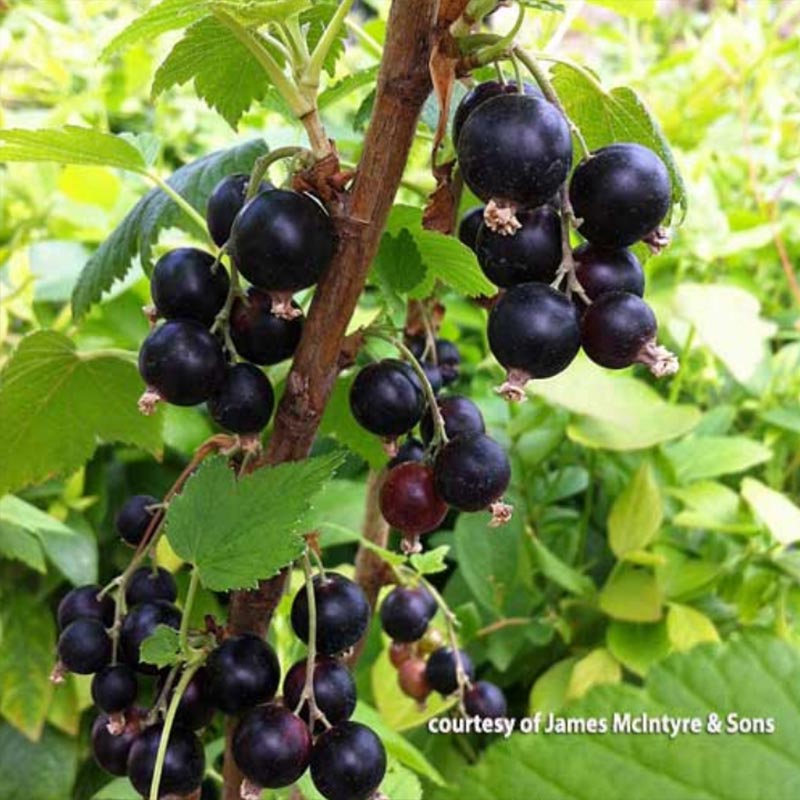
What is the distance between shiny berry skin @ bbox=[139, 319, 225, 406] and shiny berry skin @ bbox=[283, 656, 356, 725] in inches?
6.9

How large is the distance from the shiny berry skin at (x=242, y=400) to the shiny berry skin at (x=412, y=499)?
0.32 ft

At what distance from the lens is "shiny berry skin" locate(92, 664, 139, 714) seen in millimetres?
582

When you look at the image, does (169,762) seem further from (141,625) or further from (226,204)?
(226,204)

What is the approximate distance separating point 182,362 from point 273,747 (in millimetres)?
211

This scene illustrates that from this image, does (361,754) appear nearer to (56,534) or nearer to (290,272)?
(290,272)

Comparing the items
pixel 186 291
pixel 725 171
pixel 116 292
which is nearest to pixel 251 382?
pixel 186 291

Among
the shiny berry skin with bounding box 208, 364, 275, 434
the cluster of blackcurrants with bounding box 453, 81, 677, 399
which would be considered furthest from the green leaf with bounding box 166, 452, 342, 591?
the cluster of blackcurrants with bounding box 453, 81, 677, 399

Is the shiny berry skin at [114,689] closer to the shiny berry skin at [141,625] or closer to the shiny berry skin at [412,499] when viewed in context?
the shiny berry skin at [141,625]

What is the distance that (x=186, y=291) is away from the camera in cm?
53

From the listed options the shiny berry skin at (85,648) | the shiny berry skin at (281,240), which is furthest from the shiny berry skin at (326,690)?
the shiny berry skin at (281,240)

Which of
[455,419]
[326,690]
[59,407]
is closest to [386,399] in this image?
[455,419]

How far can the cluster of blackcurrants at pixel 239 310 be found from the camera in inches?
18.5

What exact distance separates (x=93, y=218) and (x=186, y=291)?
0.99 meters

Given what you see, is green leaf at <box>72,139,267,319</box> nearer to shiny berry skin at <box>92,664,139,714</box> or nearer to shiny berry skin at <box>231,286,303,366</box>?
shiny berry skin at <box>231,286,303,366</box>
